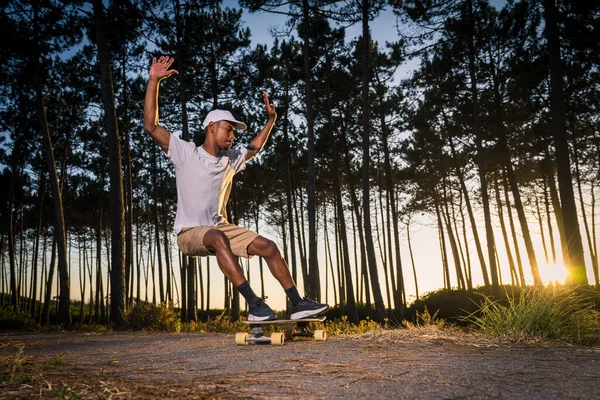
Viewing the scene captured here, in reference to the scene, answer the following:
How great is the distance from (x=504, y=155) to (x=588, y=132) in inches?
326

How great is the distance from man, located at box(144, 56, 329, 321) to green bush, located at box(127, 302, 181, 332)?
6.19 metres

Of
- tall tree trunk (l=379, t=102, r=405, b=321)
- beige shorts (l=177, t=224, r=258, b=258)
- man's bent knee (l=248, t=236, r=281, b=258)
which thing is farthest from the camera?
tall tree trunk (l=379, t=102, r=405, b=321)

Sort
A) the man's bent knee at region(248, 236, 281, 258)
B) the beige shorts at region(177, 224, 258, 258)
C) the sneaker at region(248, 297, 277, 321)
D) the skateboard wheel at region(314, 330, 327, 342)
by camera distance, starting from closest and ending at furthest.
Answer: the sneaker at region(248, 297, 277, 321) → the beige shorts at region(177, 224, 258, 258) → the man's bent knee at region(248, 236, 281, 258) → the skateboard wheel at region(314, 330, 327, 342)

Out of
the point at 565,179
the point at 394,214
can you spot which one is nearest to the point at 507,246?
the point at 394,214

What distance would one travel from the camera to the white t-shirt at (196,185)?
402 centimetres

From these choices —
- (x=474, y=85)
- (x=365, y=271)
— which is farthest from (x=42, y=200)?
(x=474, y=85)

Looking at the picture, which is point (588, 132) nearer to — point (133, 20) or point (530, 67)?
point (530, 67)

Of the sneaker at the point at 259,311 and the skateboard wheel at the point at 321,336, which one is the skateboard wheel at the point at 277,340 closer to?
the sneaker at the point at 259,311

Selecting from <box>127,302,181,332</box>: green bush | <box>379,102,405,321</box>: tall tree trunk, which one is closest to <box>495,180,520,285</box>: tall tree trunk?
<box>379,102,405,321</box>: tall tree trunk

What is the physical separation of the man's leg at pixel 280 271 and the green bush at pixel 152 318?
627 cm

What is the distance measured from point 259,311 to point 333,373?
65.5 inches

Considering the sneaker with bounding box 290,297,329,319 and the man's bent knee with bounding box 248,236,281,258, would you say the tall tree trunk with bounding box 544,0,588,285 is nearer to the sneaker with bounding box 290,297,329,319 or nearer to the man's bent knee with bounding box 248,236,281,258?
the sneaker with bounding box 290,297,329,319

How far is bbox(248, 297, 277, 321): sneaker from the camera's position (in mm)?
3826

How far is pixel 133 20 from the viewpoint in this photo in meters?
12.9
